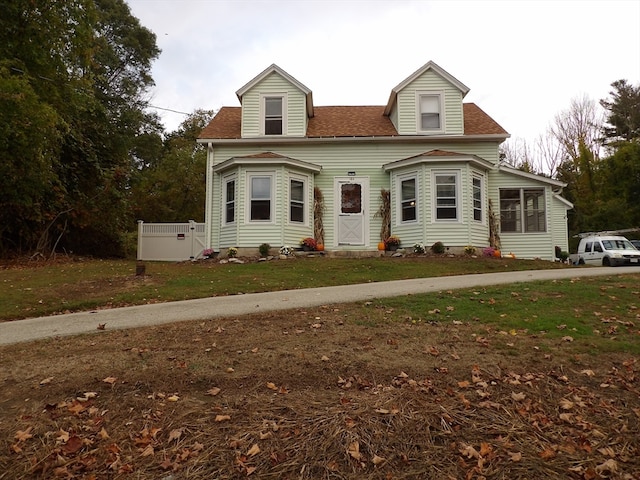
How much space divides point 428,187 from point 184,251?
32.3 feet

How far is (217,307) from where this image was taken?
7492 mm

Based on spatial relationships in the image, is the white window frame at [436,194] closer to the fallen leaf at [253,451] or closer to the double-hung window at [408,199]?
the double-hung window at [408,199]

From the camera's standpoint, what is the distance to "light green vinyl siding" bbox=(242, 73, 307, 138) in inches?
653

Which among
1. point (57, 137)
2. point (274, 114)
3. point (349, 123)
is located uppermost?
point (274, 114)

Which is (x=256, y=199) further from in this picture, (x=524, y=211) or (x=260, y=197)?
(x=524, y=211)

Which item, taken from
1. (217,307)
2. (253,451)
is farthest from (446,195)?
(253,451)

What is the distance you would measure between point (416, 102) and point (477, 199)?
4242 millimetres

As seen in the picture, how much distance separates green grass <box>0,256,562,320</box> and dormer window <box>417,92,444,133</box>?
5.35m

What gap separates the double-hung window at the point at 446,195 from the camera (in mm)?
15094

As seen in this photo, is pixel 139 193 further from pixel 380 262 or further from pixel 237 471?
pixel 237 471

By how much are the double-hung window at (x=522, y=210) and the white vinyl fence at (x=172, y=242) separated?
11.7 m

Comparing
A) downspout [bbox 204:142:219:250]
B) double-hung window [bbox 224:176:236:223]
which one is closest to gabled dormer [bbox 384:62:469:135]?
double-hung window [bbox 224:176:236:223]

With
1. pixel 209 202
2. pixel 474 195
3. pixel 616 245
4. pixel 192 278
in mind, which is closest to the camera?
pixel 192 278

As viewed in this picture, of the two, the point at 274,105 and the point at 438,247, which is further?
the point at 274,105
